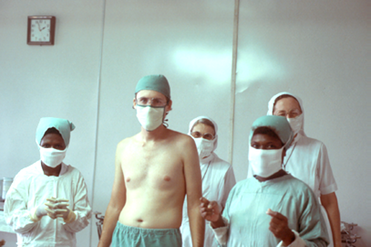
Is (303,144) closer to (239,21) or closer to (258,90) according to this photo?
(258,90)

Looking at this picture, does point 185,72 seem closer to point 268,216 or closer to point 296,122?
point 296,122

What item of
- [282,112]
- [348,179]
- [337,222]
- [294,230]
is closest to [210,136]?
[282,112]

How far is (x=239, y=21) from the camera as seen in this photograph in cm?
420

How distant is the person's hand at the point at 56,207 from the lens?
223cm

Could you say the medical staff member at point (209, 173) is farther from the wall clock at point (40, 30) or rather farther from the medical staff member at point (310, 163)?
the wall clock at point (40, 30)

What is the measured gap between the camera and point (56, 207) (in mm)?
2250

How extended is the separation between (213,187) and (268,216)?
1121 mm

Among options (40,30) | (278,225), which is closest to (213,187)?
(278,225)

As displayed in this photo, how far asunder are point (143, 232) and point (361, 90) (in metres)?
2.85

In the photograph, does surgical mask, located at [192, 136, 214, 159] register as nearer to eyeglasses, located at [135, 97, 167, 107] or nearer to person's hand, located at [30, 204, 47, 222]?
→ eyeglasses, located at [135, 97, 167, 107]

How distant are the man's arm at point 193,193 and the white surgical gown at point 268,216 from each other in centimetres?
20

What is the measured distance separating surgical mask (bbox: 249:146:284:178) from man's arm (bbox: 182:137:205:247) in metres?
0.37

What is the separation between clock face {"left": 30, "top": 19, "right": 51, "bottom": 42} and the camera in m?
4.68

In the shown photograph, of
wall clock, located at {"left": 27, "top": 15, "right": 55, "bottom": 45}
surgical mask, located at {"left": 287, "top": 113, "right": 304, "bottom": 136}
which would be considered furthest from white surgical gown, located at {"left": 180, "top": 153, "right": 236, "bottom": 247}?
wall clock, located at {"left": 27, "top": 15, "right": 55, "bottom": 45}
